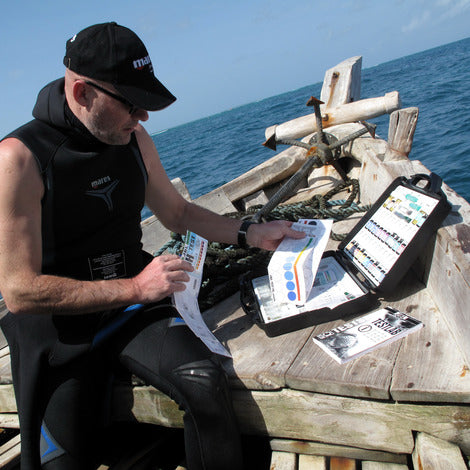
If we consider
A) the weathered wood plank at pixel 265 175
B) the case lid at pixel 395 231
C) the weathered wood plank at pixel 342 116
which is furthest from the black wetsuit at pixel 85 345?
the weathered wood plank at pixel 342 116

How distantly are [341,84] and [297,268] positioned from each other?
4891 millimetres

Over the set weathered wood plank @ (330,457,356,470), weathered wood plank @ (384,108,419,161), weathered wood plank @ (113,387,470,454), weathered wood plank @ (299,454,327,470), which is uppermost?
weathered wood plank @ (384,108,419,161)

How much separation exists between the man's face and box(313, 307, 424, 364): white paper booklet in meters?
1.31

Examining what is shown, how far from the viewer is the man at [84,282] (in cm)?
175

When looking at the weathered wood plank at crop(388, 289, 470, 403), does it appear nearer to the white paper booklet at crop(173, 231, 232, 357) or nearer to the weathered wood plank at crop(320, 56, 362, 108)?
the white paper booklet at crop(173, 231, 232, 357)

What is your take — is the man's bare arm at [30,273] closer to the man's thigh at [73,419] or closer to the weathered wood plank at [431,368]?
the man's thigh at [73,419]

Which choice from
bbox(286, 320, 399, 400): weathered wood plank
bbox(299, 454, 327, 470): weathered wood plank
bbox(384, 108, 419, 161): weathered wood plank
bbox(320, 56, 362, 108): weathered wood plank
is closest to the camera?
bbox(286, 320, 399, 400): weathered wood plank

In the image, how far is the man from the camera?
1753 millimetres

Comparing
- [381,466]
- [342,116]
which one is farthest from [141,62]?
[342,116]

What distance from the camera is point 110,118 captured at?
75.1 inches

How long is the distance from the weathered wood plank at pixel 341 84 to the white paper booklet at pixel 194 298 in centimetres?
466

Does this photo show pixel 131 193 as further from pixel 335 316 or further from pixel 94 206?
pixel 335 316

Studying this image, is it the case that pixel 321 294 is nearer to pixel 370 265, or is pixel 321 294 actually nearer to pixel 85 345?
pixel 370 265

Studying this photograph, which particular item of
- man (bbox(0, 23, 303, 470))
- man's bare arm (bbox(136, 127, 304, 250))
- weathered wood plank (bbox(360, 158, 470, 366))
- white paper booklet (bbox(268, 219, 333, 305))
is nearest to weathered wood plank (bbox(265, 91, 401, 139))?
weathered wood plank (bbox(360, 158, 470, 366))
